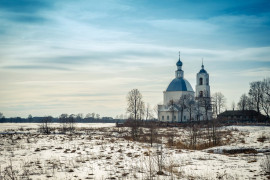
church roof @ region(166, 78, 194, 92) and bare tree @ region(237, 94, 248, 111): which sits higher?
church roof @ region(166, 78, 194, 92)

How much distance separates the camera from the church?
71625mm

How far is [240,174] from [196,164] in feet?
8.89

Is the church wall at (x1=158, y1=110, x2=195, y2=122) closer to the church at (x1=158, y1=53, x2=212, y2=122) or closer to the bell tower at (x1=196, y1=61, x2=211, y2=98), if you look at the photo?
the church at (x1=158, y1=53, x2=212, y2=122)

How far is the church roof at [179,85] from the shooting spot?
7612 centimetres

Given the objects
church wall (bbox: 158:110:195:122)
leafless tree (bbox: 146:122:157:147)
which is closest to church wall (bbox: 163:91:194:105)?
church wall (bbox: 158:110:195:122)

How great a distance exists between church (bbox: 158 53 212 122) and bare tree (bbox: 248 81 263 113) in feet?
38.7

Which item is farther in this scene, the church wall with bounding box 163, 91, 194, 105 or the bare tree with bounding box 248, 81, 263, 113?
the church wall with bounding box 163, 91, 194, 105

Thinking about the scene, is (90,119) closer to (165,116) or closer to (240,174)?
(165,116)

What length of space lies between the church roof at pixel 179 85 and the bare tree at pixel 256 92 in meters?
18.7

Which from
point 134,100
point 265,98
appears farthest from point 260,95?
point 134,100

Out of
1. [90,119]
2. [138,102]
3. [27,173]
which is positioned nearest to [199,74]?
[138,102]

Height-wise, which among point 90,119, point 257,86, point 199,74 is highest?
point 199,74

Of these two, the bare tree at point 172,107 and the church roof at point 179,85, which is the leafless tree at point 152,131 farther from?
the church roof at point 179,85

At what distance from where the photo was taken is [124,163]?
12836 millimetres
